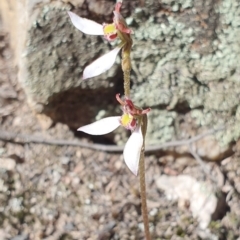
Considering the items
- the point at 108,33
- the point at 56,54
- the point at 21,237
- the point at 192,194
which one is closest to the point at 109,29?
the point at 108,33

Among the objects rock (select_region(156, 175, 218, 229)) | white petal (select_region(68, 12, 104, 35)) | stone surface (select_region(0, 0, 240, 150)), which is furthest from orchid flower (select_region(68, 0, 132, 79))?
rock (select_region(156, 175, 218, 229))

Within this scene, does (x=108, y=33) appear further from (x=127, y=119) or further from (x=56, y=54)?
(x=56, y=54)

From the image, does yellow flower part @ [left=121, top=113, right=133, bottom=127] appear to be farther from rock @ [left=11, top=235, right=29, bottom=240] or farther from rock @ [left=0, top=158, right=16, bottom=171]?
rock @ [left=0, top=158, right=16, bottom=171]

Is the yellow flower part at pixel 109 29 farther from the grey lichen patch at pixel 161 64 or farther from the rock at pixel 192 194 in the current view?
the rock at pixel 192 194

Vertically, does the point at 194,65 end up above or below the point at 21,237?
above

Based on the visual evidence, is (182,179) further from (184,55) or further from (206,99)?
(184,55)

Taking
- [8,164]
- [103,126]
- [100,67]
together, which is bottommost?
[8,164]
